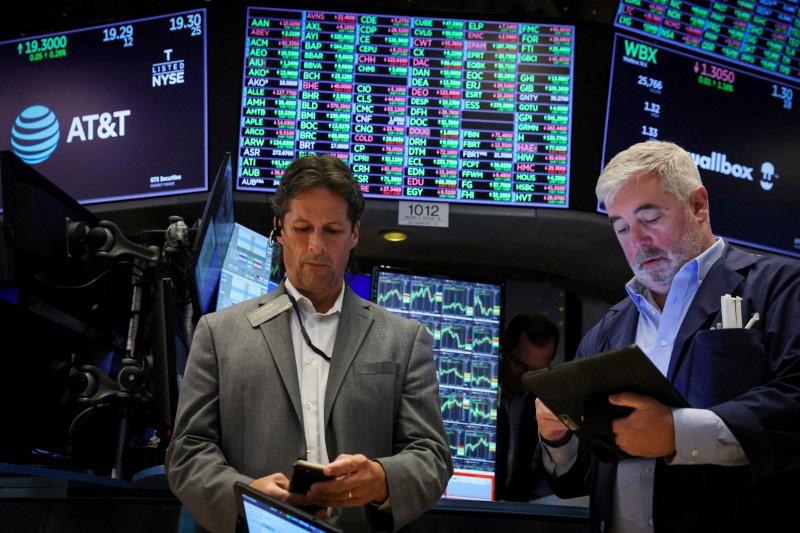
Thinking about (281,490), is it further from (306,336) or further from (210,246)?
(210,246)

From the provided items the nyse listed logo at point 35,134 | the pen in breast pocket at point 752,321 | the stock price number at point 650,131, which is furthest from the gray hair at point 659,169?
the nyse listed logo at point 35,134

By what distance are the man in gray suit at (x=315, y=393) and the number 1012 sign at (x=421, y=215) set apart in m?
2.17

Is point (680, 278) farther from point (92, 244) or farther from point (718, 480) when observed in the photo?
point (92, 244)

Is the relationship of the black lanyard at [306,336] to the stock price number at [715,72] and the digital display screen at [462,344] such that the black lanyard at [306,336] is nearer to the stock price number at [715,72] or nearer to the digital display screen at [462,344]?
the digital display screen at [462,344]

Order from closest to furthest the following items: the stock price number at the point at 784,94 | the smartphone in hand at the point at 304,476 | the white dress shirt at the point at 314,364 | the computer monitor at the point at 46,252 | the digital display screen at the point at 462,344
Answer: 1. the smartphone in hand at the point at 304,476
2. the white dress shirt at the point at 314,364
3. the computer monitor at the point at 46,252
4. the digital display screen at the point at 462,344
5. the stock price number at the point at 784,94

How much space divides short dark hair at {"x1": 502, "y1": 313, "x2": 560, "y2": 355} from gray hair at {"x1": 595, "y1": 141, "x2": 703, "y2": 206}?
243 centimetres

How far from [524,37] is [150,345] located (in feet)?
8.98

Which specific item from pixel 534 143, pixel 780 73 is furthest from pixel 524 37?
pixel 780 73

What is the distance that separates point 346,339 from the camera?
6.92 feet

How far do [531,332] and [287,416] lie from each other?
2921 millimetres

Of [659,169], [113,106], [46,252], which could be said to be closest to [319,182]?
[659,169]

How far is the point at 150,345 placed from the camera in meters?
2.86

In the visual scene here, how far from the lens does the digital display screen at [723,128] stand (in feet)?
14.9

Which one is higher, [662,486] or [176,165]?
[176,165]
